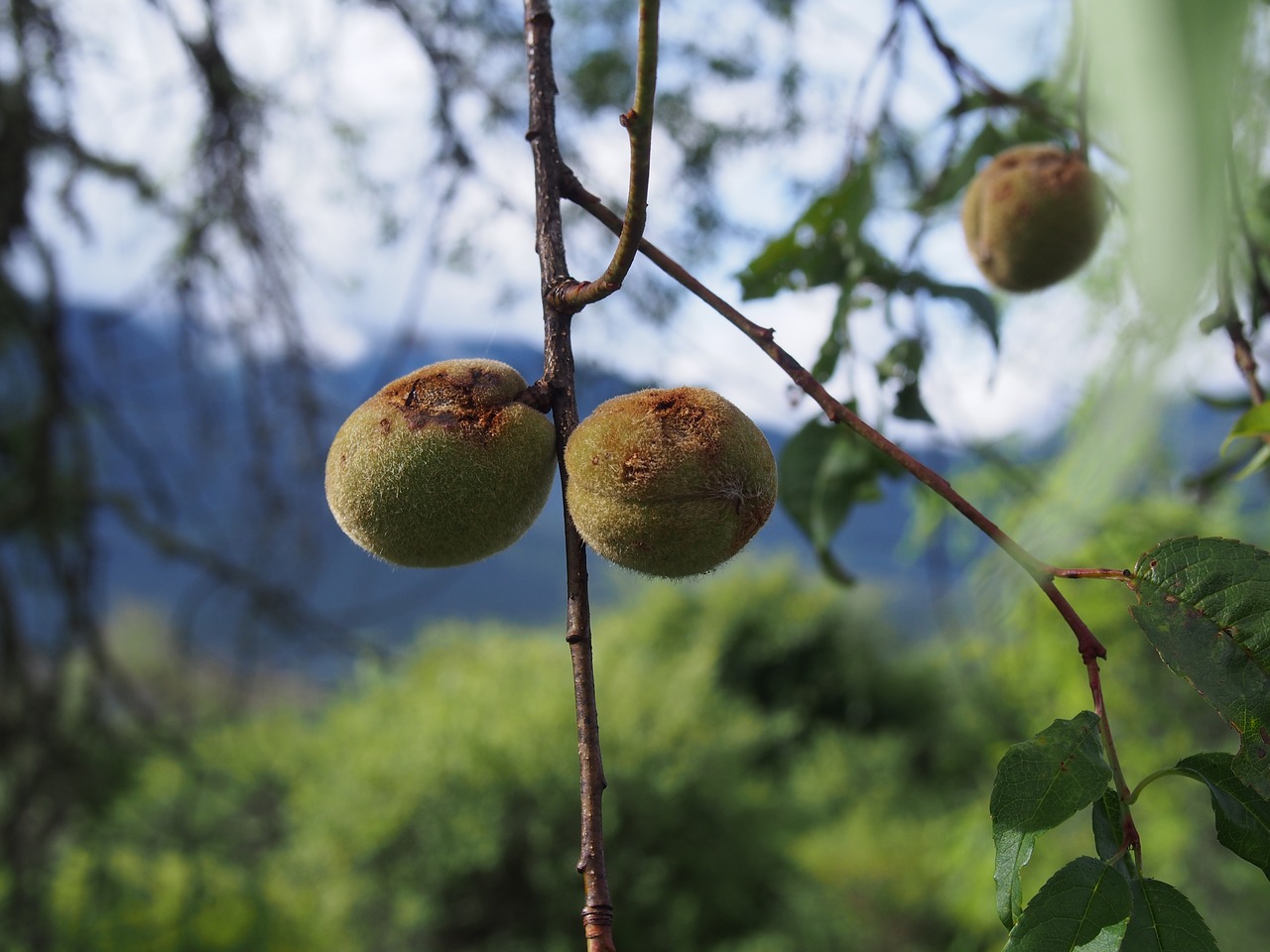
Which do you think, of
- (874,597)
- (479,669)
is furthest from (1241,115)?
(874,597)

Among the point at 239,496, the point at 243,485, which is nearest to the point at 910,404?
the point at 243,485

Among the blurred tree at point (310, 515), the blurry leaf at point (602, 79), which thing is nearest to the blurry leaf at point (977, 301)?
the blurred tree at point (310, 515)

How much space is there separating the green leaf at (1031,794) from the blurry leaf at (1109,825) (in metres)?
0.03

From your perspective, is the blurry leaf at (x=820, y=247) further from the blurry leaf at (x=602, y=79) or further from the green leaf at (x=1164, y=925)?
the blurry leaf at (x=602, y=79)

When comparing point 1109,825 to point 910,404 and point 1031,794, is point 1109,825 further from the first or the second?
point 910,404

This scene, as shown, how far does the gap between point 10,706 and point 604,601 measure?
19.7 ft

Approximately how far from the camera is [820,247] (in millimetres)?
1172

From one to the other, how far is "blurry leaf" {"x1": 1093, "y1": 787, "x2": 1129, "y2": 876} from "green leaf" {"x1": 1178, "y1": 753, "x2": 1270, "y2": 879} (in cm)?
4

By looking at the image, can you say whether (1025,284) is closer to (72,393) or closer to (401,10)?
(401,10)

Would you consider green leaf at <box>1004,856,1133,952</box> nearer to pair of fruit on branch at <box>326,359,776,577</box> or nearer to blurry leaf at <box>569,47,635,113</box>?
pair of fruit on branch at <box>326,359,776,577</box>

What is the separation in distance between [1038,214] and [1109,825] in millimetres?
703

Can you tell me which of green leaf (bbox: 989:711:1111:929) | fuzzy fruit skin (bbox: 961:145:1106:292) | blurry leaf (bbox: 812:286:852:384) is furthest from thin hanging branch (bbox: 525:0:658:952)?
fuzzy fruit skin (bbox: 961:145:1106:292)

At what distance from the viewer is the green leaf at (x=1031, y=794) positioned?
0.54 metres

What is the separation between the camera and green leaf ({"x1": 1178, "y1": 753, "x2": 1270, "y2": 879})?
0.56 m
